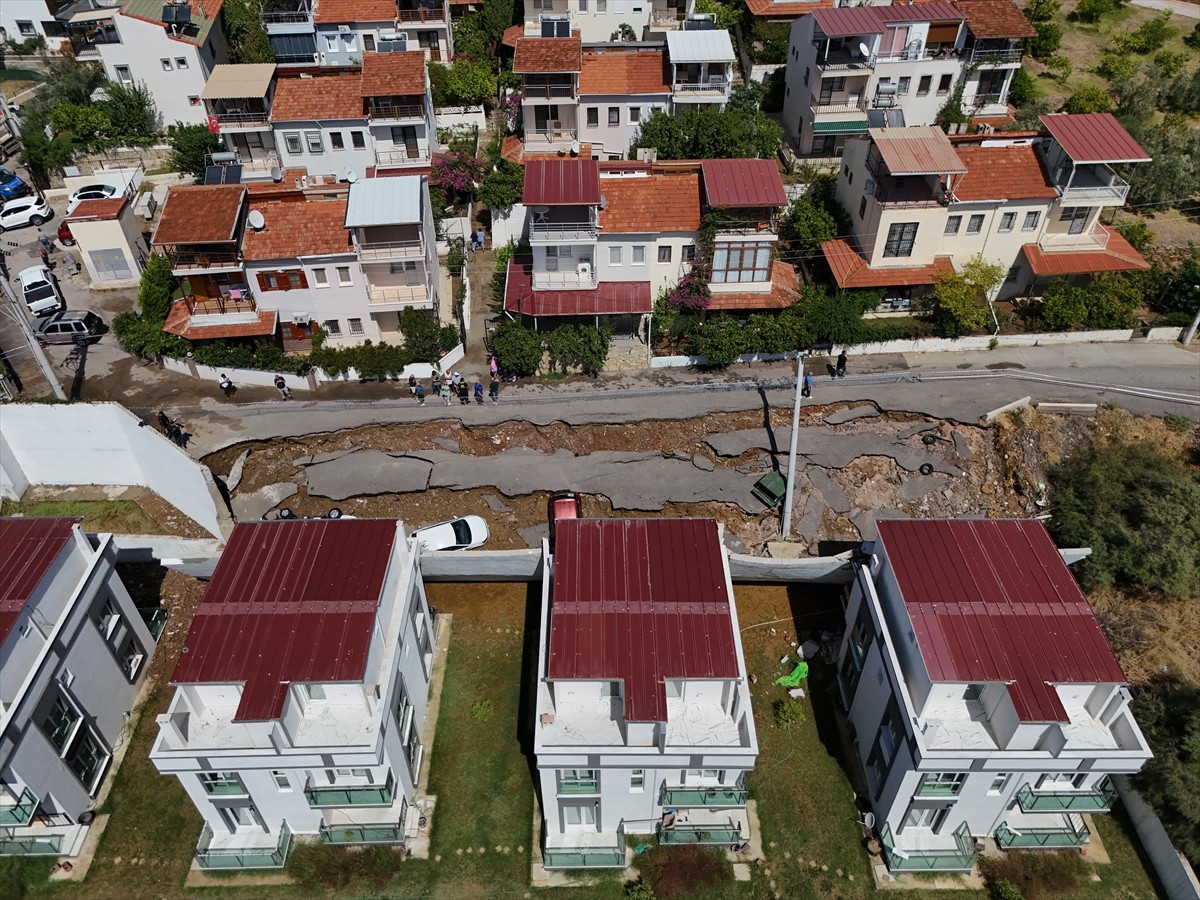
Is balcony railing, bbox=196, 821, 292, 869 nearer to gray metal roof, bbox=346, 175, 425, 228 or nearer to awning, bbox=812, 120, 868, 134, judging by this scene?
gray metal roof, bbox=346, 175, 425, 228

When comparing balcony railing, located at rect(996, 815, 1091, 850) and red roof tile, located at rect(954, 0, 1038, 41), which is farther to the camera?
red roof tile, located at rect(954, 0, 1038, 41)

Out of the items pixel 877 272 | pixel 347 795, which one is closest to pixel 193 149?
pixel 877 272

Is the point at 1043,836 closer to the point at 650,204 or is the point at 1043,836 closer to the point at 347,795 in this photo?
the point at 347,795

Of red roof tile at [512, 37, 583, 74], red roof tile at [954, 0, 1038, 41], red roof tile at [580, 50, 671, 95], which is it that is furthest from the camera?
red roof tile at [954, 0, 1038, 41]

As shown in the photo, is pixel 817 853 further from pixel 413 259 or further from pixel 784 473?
pixel 413 259

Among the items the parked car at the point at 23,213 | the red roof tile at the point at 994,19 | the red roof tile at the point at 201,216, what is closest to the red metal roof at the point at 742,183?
the red roof tile at the point at 994,19

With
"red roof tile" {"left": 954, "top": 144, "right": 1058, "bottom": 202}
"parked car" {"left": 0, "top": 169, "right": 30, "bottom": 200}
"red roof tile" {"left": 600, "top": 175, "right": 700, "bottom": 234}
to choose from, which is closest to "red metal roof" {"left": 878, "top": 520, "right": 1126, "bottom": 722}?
"red roof tile" {"left": 600, "top": 175, "right": 700, "bottom": 234}

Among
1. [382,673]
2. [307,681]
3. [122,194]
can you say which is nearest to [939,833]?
[382,673]
